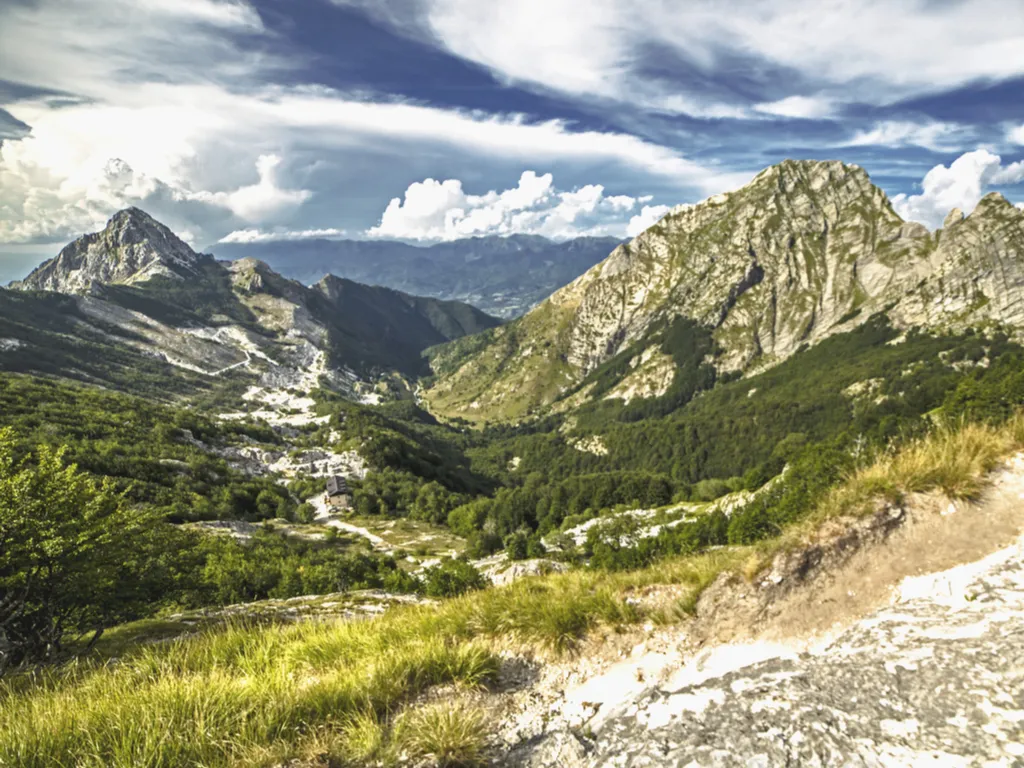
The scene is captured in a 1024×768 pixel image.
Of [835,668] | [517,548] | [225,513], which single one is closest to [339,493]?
[225,513]

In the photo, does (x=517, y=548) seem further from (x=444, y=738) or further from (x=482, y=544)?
(x=444, y=738)

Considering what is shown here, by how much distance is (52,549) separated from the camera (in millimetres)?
14062

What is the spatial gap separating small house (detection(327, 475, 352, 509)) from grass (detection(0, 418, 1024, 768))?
545ft

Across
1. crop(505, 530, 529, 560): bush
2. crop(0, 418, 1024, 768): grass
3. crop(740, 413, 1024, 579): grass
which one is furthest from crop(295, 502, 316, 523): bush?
crop(740, 413, 1024, 579): grass

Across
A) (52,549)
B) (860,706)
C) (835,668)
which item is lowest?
(52,549)

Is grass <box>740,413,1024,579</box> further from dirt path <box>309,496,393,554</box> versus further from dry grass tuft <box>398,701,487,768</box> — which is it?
dirt path <box>309,496,393,554</box>

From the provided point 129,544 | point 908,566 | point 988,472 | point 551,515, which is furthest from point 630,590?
point 551,515

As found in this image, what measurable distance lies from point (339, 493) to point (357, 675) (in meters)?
176

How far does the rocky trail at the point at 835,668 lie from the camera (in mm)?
4492

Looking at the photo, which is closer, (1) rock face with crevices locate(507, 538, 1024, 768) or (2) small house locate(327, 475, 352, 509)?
(1) rock face with crevices locate(507, 538, 1024, 768)

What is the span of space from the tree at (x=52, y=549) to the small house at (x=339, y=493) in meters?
153

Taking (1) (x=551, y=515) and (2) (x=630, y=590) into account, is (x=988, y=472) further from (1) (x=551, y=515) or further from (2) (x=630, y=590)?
(1) (x=551, y=515)

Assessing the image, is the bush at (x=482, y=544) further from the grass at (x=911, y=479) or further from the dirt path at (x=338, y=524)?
the grass at (x=911, y=479)

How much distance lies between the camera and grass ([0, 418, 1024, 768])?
16.6 ft
